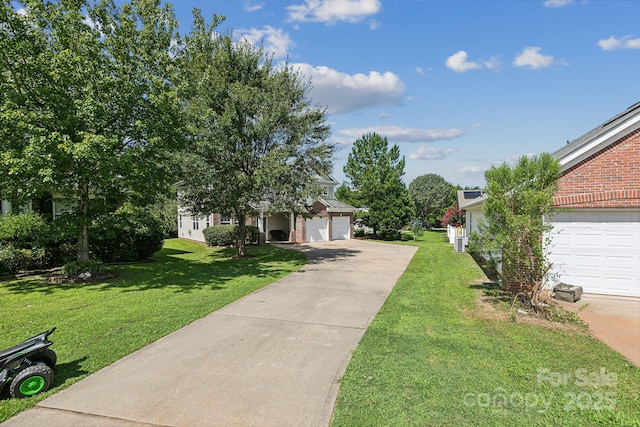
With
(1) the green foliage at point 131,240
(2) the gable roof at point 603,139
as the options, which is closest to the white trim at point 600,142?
(2) the gable roof at point 603,139

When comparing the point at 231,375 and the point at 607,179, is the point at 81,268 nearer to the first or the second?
the point at 231,375

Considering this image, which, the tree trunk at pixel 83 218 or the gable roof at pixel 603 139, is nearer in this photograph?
the gable roof at pixel 603 139

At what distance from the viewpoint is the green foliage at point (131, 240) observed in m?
14.7

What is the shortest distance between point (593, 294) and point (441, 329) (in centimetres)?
539

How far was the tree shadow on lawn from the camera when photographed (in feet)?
34.4

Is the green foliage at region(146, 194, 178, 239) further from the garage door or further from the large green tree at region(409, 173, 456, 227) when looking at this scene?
the large green tree at region(409, 173, 456, 227)

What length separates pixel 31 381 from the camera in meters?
4.23

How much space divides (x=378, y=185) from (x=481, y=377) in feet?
93.8

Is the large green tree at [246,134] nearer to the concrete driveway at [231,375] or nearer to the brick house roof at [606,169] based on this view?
the concrete driveway at [231,375]

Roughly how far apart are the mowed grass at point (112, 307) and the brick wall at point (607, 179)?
8948mm

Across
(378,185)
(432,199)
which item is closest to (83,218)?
(378,185)

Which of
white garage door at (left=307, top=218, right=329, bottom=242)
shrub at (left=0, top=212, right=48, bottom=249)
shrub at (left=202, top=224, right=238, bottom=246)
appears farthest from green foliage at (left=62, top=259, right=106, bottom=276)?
white garage door at (left=307, top=218, right=329, bottom=242)

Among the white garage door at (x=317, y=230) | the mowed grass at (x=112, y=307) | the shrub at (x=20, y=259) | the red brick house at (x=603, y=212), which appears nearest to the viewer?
the mowed grass at (x=112, y=307)

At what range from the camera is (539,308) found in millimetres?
7527
